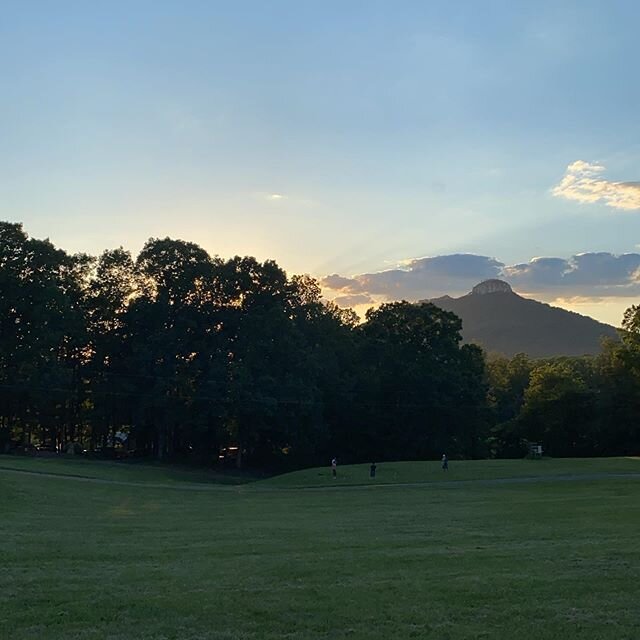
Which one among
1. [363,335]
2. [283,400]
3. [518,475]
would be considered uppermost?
[363,335]

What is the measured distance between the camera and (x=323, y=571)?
11.5 metres

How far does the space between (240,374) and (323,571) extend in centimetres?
5187

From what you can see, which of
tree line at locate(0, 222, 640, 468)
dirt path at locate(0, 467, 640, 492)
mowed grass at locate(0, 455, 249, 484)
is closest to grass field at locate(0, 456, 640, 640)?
dirt path at locate(0, 467, 640, 492)

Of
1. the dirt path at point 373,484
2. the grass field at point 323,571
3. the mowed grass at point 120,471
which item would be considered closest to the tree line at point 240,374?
the mowed grass at point 120,471

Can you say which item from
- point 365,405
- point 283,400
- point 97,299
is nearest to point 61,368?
point 97,299

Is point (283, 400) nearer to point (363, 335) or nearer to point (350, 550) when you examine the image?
point (363, 335)

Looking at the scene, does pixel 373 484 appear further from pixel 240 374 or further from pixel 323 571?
pixel 323 571

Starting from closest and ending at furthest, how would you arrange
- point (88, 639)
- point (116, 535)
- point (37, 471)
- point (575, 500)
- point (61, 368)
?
point (88, 639), point (116, 535), point (575, 500), point (37, 471), point (61, 368)

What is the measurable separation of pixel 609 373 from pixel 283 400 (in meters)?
37.4

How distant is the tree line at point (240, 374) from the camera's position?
63.1 m

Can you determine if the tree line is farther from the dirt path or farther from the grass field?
the grass field

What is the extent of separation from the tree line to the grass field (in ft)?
118

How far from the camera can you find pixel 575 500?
92.6 ft

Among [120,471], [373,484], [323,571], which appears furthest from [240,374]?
[323,571]
